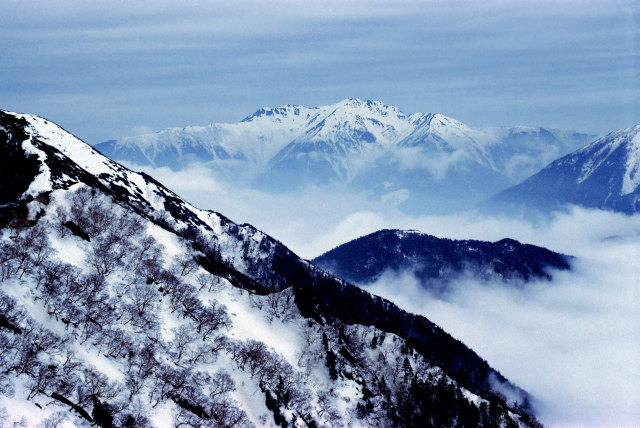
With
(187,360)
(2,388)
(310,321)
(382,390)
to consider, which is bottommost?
(2,388)

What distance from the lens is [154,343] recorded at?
393 ft

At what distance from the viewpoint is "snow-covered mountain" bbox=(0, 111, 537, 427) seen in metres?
98.5

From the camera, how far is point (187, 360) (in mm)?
122000

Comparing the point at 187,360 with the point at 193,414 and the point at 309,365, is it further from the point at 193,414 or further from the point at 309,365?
the point at 309,365

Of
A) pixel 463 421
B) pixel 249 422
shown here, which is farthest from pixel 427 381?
pixel 249 422

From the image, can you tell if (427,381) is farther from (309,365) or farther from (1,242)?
(1,242)

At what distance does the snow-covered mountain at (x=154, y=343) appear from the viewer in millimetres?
98500

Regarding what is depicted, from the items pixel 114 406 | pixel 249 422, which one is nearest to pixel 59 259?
pixel 114 406

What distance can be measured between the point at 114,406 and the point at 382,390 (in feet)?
267

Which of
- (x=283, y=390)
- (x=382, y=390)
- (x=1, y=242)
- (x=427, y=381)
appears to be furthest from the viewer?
(x=427, y=381)

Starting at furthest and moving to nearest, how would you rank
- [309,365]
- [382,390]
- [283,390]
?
[382,390] < [309,365] < [283,390]

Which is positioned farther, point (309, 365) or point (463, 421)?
point (463, 421)

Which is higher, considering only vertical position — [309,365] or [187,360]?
[309,365]

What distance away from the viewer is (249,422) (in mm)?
114250
